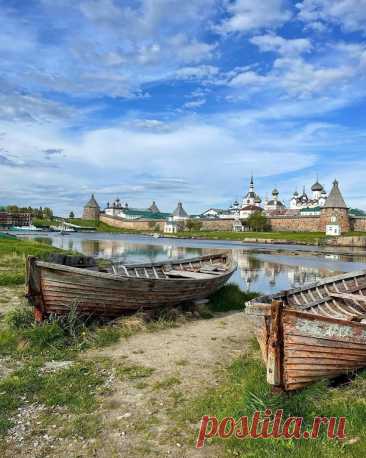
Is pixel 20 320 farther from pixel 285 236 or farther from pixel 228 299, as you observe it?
pixel 285 236

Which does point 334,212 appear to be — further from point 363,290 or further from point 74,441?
point 74,441

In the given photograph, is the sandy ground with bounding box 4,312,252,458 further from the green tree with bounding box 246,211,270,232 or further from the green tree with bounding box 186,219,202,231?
the green tree with bounding box 186,219,202,231

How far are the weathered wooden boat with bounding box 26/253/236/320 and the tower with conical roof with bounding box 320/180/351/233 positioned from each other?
104m

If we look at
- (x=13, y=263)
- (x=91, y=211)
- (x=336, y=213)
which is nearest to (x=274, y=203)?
(x=336, y=213)

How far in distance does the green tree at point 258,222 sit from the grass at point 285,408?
401ft

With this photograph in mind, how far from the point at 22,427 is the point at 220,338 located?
5963 mm

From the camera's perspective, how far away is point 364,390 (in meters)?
6.31

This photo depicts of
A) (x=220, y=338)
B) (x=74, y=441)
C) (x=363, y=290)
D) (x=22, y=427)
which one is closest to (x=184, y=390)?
(x=74, y=441)

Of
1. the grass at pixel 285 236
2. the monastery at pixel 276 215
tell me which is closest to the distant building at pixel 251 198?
the monastery at pixel 276 215

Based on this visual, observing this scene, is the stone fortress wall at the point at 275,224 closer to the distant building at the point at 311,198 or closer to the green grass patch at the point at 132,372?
the distant building at the point at 311,198

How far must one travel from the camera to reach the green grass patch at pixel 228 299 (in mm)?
14330

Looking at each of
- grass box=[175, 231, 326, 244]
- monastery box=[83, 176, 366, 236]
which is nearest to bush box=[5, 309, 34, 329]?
grass box=[175, 231, 326, 244]

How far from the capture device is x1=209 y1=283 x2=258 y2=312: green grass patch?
564 inches

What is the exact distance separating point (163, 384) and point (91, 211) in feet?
597
